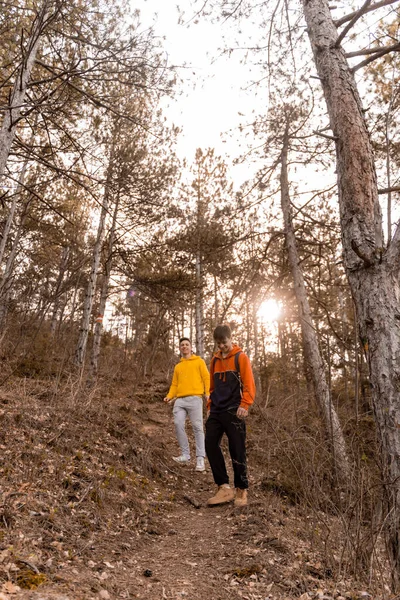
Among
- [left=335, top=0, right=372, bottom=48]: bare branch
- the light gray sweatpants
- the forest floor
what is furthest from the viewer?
the light gray sweatpants

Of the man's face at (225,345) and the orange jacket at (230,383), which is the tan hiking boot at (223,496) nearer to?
the orange jacket at (230,383)

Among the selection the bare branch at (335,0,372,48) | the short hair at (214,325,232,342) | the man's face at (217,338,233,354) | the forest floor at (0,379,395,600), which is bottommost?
the forest floor at (0,379,395,600)

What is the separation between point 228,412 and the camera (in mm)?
4570

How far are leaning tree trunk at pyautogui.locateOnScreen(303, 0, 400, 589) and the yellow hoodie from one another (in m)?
3.44

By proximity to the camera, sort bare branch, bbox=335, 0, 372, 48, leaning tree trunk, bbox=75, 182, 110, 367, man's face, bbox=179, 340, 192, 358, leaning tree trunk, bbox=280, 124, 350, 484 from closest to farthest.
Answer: bare branch, bbox=335, 0, 372, 48
man's face, bbox=179, 340, 192, 358
leaning tree trunk, bbox=280, 124, 350, 484
leaning tree trunk, bbox=75, 182, 110, 367

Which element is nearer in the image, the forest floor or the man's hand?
the forest floor

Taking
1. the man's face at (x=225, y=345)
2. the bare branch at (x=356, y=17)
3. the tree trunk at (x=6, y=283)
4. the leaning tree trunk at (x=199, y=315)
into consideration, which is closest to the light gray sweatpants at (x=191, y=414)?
the man's face at (x=225, y=345)

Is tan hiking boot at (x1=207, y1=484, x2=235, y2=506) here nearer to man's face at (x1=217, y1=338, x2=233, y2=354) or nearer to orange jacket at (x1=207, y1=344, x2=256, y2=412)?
orange jacket at (x1=207, y1=344, x2=256, y2=412)

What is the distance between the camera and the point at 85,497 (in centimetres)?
385

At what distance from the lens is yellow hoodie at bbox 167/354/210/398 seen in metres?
6.01

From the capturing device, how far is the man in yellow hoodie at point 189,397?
5.96 m

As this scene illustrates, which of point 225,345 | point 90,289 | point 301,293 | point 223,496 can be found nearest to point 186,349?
point 225,345

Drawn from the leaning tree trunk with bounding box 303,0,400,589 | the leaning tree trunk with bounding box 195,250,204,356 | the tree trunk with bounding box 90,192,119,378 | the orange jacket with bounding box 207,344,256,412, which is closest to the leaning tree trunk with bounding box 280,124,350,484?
the orange jacket with bounding box 207,344,256,412

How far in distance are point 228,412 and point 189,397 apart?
1.52 meters
